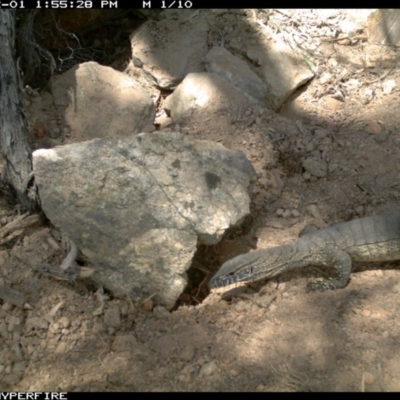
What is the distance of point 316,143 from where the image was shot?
5.23 meters

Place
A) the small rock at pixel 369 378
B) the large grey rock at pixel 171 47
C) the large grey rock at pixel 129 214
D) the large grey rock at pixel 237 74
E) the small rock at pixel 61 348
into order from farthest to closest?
the large grey rock at pixel 171 47, the large grey rock at pixel 237 74, the large grey rock at pixel 129 214, the small rock at pixel 61 348, the small rock at pixel 369 378

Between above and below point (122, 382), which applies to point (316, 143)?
above

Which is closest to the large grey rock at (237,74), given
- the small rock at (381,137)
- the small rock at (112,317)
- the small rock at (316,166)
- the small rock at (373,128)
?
the small rock at (316,166)

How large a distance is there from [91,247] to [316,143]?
2643 mm

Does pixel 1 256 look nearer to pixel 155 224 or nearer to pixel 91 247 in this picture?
→ pixel 91 247

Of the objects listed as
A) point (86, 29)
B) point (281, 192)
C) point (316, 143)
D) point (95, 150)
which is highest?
point (86, 29)

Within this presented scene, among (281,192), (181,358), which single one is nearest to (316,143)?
(281,192)

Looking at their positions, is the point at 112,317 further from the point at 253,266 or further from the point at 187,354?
the point at 253,266

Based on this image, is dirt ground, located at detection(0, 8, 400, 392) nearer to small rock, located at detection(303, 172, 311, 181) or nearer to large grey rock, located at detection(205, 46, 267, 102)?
small rock, located at detection(303, 172, 311, 181)

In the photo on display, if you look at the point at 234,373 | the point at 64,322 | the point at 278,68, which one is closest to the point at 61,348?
the point at 64,322

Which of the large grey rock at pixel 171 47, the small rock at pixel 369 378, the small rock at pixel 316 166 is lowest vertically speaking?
the small rock at pixel 369 378

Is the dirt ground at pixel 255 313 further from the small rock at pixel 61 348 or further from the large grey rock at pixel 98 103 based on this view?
the large grey rock at pixel 98 103

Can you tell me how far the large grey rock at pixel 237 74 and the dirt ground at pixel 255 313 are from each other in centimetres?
41

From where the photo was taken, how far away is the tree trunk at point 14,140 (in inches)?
161
